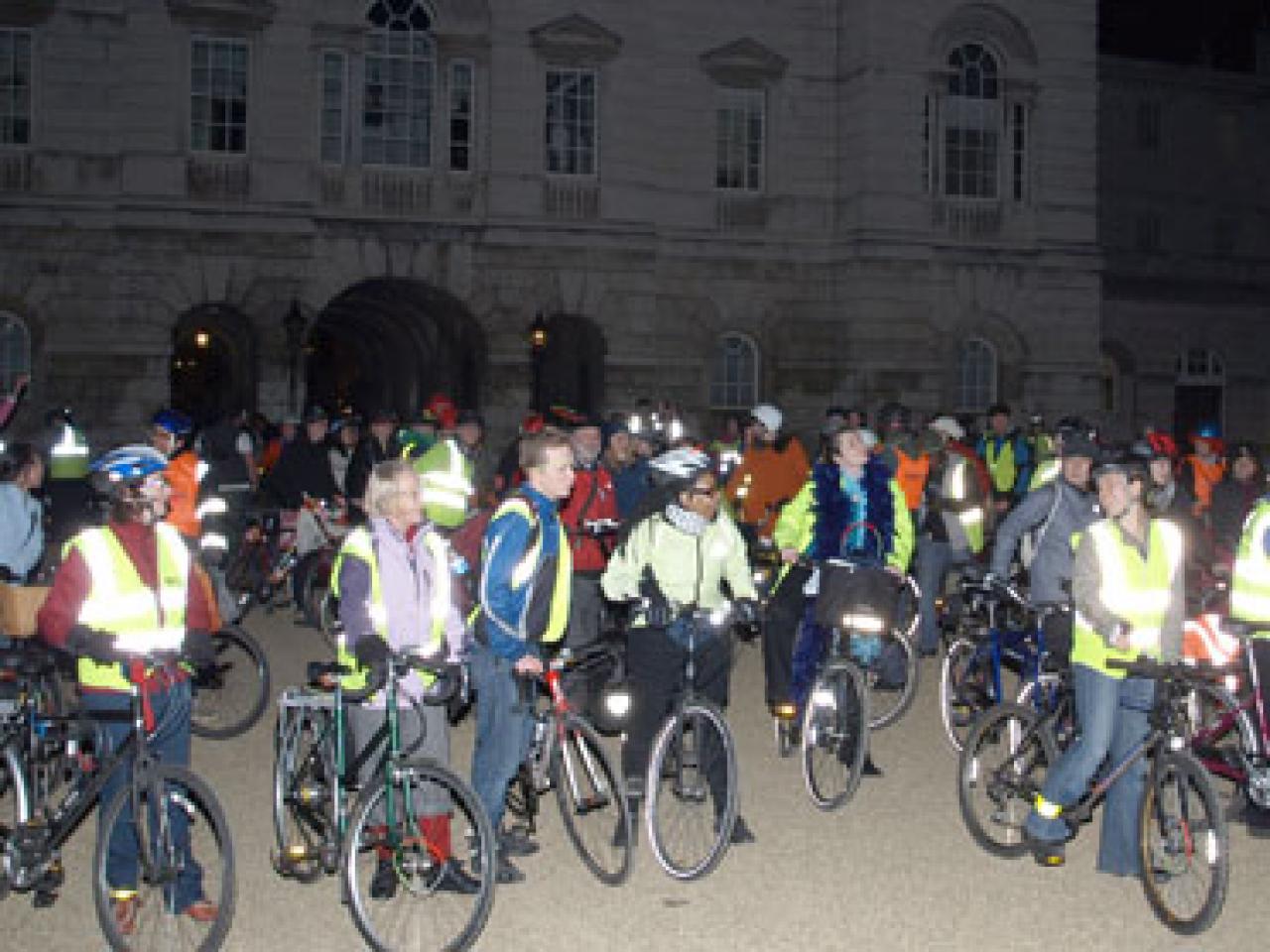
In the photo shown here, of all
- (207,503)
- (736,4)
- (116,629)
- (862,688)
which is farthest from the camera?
(736,4)

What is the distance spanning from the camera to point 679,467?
8.74 meters

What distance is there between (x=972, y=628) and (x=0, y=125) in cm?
2197

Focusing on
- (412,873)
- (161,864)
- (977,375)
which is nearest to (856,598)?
(412,873)

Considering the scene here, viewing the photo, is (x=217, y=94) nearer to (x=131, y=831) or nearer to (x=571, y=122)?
(x=571, y=122)

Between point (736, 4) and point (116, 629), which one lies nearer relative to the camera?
point (116, 629)

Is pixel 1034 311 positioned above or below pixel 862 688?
above

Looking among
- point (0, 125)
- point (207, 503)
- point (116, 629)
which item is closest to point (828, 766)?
point (116, 629)

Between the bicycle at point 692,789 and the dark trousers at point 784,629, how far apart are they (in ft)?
9.57

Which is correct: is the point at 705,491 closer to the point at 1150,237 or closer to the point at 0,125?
the point at 0,125

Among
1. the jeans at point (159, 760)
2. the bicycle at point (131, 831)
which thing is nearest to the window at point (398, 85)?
the bicycle at point (131, 831)

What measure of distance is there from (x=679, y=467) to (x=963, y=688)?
347 centimetres

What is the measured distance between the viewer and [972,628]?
435 inches

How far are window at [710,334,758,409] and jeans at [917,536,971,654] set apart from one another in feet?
57.8

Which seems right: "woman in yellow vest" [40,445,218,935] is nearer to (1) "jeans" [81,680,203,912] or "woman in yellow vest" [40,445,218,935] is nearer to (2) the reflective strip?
(1) "jeans" [81,680,203,912]
